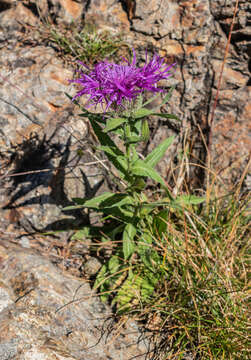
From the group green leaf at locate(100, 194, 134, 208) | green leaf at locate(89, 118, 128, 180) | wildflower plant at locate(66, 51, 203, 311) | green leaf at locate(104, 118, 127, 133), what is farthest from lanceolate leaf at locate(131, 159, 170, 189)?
green leaf at locate(104, 118, 127, 133)

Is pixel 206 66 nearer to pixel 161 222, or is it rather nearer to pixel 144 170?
pixel 144 170

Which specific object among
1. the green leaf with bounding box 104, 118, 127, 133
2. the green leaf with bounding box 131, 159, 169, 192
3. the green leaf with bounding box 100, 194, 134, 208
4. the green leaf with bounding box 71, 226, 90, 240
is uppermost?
the green leaf with bounding box 104, 118, 127, 133

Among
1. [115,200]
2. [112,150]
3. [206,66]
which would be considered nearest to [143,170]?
[112,150]

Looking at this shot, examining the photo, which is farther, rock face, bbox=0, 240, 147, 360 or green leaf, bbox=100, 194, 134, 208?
green leaf, bbox=100, 194, 134, 208

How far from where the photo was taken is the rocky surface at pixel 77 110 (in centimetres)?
286

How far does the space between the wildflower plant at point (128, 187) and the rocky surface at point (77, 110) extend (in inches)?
13.6

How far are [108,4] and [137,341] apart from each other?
3.27m

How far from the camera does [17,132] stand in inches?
115

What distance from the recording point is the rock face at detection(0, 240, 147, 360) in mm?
1779

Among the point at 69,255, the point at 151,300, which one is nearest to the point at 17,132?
the point at 69,255

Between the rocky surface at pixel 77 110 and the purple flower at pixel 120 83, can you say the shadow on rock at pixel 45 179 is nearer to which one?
the rocky surface at pixel 77 110

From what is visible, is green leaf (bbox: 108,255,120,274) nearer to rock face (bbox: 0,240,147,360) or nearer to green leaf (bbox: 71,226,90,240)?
rock face (bbox: 0,240,147,360)

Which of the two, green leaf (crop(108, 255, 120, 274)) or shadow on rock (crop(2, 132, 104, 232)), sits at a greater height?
shadow on rock (crop(2, 132, 104, 232))

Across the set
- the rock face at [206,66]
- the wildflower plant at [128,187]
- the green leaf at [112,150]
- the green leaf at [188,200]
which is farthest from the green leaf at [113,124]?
the rock face at [206,66]
